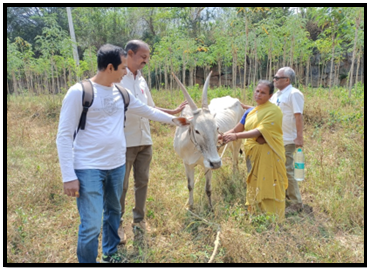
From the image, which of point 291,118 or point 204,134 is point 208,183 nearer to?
point 204,134

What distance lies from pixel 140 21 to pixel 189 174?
85.4 feet

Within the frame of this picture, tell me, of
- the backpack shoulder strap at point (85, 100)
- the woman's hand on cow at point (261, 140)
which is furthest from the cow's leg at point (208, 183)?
the backpack shoulder strap at point (85, 100)

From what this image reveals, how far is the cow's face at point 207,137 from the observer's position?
295 centimetres

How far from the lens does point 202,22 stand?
25.5m

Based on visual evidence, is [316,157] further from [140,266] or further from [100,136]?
[100,136]

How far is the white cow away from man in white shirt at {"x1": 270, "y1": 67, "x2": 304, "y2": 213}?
1082mm

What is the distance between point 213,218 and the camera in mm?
3637

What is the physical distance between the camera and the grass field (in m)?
2.86

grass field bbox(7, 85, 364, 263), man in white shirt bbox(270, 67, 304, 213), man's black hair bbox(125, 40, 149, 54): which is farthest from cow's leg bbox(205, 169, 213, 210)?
man's black hair bbox(125, 40, 149, 54)

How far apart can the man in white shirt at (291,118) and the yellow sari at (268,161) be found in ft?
1.54

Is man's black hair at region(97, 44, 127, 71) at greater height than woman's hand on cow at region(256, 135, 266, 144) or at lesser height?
greater

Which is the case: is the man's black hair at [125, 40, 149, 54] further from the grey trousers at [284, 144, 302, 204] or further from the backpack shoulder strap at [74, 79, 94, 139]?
the grey trousers at [284, 144, 302, 204]

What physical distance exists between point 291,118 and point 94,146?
2.95 m

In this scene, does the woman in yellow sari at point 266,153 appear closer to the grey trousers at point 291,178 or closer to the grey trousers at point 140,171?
the grey trousers at point 291,178
